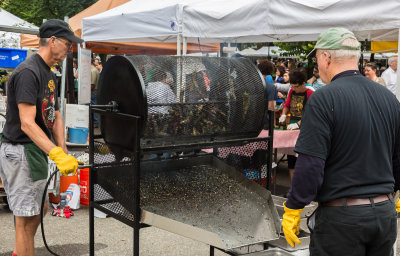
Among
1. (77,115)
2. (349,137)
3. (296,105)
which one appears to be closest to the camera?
(349,137)

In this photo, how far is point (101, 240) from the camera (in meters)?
4.79

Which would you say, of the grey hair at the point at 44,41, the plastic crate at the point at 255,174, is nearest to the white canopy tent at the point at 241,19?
the plastic crate at the point at 255,174

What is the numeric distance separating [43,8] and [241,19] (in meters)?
27.8

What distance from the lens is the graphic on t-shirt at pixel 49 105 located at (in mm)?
3322

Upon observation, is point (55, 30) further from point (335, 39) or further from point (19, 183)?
point (335, 39)

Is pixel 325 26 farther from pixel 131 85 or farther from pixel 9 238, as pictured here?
pixel 9 238

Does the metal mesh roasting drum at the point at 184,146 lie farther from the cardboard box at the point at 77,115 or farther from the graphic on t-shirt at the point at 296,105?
the cardboard box at the point at 77,115

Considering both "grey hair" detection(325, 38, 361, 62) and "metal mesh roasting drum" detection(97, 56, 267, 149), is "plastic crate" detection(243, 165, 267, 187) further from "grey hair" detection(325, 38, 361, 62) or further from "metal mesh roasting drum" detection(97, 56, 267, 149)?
"grey hair" detection(325, 38, 361, 62)

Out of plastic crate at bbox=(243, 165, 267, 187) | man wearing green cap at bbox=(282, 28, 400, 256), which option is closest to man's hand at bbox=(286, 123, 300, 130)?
plastic crate at bbox=(243, 165, 267, 187)

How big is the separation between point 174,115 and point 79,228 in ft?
8.12

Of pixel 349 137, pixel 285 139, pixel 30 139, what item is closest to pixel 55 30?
pixel 30 139

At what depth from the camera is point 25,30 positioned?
522cm

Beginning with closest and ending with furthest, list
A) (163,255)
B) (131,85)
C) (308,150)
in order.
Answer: (308,150)
(131,85)
(163,255)

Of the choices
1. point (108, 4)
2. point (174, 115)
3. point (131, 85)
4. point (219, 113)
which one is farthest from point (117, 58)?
point (108, 4)
